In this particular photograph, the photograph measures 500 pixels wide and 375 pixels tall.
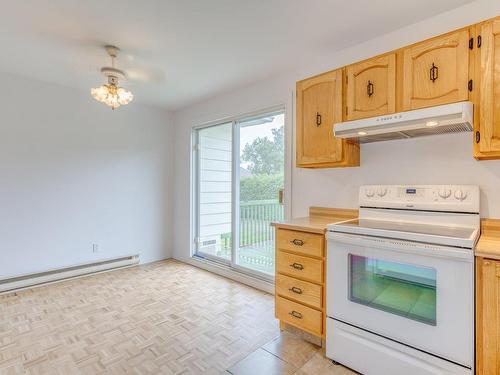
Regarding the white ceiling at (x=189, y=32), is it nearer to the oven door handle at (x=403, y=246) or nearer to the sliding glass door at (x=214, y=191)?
the sliding glass door at (x=214, y=191)

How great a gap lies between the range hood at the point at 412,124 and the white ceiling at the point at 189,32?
79 centimetres

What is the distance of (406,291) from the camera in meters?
1.62

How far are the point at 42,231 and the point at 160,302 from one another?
68.2 inches

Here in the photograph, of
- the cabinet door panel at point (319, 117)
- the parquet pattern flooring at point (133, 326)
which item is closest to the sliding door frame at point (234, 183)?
the parquet pattern flooring at point (133, 326)

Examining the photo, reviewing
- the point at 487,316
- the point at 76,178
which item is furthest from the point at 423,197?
the point at 76,178

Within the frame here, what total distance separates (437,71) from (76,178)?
390 centimetres

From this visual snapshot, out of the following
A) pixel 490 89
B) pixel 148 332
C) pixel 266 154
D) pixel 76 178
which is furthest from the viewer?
pixel 76 178

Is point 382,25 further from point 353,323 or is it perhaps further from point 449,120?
point 353,323

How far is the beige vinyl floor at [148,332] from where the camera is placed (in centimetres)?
186

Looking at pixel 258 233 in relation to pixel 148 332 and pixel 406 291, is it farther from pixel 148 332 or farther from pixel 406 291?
pixel 406 291

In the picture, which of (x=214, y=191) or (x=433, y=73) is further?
(x=214, y=191)

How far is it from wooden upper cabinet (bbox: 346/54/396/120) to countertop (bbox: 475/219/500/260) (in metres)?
0.95

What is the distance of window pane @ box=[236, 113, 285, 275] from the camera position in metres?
3.17

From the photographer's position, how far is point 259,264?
3.38 meters
